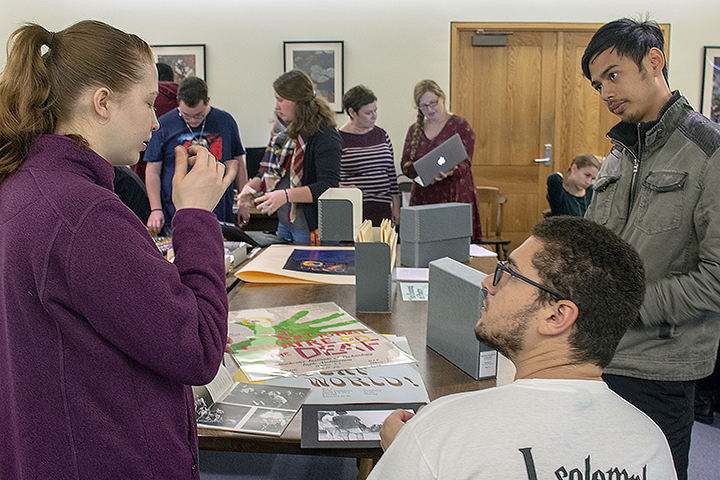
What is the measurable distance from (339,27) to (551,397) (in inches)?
204

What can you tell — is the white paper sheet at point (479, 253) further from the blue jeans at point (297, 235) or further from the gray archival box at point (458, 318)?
the gray archival box at point (458, 318)

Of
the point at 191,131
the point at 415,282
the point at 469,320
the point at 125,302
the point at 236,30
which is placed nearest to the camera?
the point at 125,302

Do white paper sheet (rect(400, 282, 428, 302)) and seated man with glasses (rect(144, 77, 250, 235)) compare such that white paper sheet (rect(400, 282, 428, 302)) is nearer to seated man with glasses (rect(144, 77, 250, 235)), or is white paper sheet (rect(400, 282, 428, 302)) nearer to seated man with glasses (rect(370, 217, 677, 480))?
seated man with glasses (rect(370, 217, 677, 480))

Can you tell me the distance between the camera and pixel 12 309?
77 centimetres

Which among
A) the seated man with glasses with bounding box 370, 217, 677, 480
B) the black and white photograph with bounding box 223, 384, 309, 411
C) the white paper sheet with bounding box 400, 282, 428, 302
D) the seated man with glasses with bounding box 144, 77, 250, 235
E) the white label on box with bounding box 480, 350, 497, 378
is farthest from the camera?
the seated man with glasses with bounding box 144, 77, 250, 235

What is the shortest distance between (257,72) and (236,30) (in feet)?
1.38

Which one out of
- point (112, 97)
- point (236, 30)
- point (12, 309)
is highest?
point (236, 30)

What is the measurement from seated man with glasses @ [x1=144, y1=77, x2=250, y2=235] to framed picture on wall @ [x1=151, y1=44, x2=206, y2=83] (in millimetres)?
2572

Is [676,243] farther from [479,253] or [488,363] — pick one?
[479,253]

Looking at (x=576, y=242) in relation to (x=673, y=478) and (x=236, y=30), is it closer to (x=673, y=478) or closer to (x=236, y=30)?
(x=673, y=478)

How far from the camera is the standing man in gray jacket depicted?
4.10 feet

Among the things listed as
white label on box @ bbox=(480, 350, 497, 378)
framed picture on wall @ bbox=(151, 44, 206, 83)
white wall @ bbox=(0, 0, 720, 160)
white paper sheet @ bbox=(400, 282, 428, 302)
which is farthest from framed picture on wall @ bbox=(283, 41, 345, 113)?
white label on box @ bbox=(480, 350, 497, 378)

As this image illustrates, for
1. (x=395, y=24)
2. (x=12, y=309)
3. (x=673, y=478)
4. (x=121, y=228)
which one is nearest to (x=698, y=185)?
(x=673, y=478)

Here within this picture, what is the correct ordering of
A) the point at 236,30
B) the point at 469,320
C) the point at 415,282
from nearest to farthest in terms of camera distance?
the point at 469,320
the point at 415,282
the point at 236,30
